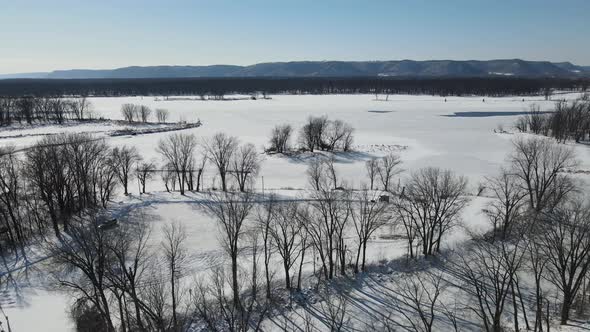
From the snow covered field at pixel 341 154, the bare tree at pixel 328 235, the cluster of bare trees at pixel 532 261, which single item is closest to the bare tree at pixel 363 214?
the bare tree at pixel 328 235

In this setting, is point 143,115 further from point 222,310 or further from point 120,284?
point 222,310

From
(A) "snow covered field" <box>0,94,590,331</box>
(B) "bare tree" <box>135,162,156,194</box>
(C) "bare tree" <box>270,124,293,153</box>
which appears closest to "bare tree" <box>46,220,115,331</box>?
(A) "snow covered field" <box>0,94,590,331</box>

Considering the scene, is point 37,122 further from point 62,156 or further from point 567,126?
point 567,126

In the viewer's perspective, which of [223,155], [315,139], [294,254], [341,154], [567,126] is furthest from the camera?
[567,126]

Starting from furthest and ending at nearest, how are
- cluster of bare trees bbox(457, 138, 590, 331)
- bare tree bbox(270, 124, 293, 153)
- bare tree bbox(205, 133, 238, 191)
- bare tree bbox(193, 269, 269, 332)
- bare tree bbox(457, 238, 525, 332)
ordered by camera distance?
bare tree bbox(270, 124, 293, 153) < bare tree bbox(205, 133, 238, 191) < bare tree bbox(193, 269, 269, 332) < cluster of bare trees bbox(457, 138, 590, 331) < bare tree bbox(457, 238, 525, 332)

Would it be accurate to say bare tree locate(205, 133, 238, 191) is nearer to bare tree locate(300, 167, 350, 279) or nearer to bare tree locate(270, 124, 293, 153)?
bare tree locate(270, 124, 293, 153)

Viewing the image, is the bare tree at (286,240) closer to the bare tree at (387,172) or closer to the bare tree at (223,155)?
the bare tree at (223,155)

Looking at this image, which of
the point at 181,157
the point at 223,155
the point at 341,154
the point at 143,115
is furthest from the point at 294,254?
the point at 143,115

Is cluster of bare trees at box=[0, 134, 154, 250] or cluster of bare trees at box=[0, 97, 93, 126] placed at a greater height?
cluster of bare trees at box=[0, 97, 93, 126]

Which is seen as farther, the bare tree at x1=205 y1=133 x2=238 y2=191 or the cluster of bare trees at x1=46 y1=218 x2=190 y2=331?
the bare tree at x1=205 y1=133 x2=238 y2=191
